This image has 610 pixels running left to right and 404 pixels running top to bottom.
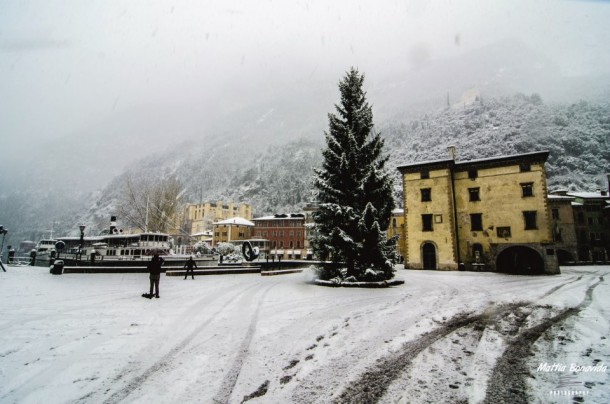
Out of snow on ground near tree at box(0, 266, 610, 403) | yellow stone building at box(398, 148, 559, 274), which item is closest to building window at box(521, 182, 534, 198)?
yellow stone building at box(398, 148, 559, 274)

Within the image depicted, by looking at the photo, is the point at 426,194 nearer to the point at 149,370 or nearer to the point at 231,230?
the point at 149,370

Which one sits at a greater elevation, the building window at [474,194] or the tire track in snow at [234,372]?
the building window at [474,194]

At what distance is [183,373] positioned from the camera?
4945mm

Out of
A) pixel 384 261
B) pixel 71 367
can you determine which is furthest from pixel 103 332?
pixel 384 261

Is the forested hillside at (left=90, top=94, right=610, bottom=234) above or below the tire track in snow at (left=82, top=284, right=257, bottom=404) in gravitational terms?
above

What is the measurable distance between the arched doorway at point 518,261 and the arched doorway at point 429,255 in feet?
19.4

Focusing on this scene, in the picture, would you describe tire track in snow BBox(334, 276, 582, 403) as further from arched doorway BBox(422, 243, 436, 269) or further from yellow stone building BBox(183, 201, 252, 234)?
yellow stone building BBox(183, 201, 252, 234)

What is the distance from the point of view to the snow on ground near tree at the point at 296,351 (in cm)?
432

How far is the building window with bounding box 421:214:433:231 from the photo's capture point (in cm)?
3269

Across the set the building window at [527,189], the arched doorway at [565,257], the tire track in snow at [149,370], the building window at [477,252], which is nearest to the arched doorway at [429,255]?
the building window at [477,252]

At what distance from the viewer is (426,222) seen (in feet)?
108

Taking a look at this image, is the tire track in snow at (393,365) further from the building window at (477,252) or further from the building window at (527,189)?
the building window at (527,189)

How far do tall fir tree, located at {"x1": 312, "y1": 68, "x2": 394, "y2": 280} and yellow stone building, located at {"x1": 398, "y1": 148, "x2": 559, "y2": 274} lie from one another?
17.7 m

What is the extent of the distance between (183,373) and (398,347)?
4.21 m
